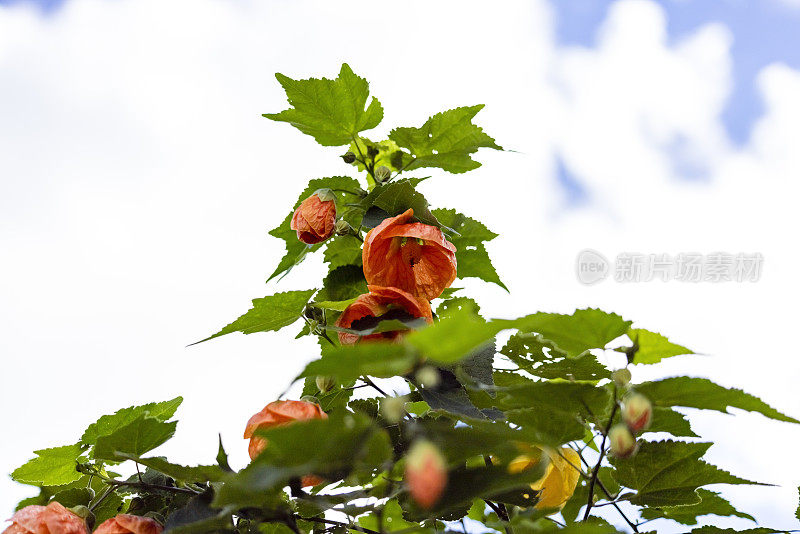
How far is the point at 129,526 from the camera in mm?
748

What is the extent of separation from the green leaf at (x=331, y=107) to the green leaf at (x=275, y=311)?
316 mm

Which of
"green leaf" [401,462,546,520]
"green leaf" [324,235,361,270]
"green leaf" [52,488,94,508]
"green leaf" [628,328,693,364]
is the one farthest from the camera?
"green leaf" [324,235,361,270]

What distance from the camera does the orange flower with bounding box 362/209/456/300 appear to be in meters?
0.88

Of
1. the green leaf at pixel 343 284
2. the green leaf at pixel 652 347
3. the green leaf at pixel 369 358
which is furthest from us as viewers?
the green leaf at pixel 343 284

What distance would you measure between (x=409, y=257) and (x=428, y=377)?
9.3 inches

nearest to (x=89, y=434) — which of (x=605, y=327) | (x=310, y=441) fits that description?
(x=310, y=441)

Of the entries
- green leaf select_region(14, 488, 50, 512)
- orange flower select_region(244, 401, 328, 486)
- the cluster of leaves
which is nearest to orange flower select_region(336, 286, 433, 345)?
the cluster of leaves

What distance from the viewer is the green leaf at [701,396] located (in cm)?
60

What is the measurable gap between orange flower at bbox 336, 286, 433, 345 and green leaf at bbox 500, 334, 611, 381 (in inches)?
5.9

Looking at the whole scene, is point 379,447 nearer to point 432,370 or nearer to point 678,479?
point 432,370

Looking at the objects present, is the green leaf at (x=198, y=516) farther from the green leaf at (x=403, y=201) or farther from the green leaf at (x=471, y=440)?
the green leaf at (x=403, y=201)

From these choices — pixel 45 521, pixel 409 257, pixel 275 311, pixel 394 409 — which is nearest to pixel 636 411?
pixel 394 409

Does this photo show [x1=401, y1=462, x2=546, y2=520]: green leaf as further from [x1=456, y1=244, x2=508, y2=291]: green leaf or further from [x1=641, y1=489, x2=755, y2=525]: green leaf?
[x1=456, y1=244, x2=508, y2=291]: green leaf

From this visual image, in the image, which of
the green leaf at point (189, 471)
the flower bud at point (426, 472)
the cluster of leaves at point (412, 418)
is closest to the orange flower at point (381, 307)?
the cluster of leaves at point (412, 418)
